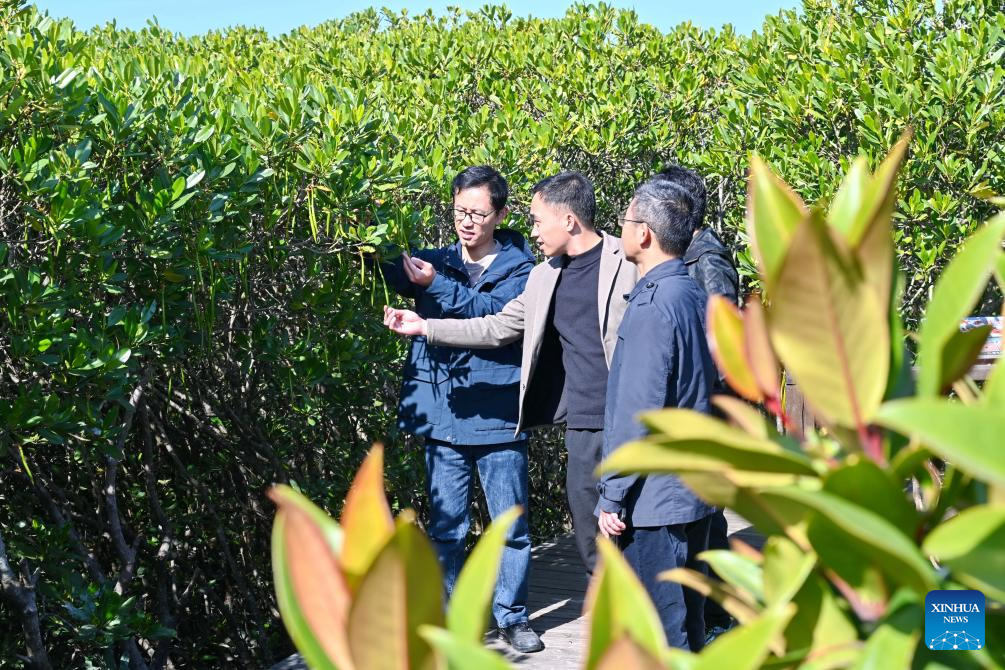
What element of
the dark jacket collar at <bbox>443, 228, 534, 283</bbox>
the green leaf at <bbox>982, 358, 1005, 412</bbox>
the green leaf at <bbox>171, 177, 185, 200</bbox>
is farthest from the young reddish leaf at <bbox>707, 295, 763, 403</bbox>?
the dark jacket collar at <bbox>443, 228, 534, 283</bbox>

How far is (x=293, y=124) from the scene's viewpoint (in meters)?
3.87

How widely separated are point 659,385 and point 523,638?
5.43ft

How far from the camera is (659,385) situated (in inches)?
131

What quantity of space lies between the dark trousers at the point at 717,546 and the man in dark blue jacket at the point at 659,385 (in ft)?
2.95

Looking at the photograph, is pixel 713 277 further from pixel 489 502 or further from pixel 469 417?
pixel 489 502

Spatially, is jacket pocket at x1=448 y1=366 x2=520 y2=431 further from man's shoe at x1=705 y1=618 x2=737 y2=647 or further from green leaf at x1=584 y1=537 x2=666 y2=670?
green leaf at x1=584 y1=537 x2=666 y2=670

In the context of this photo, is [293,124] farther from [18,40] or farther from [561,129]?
[561,129]

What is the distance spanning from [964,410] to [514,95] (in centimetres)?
668

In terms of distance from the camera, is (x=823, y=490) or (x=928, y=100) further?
(x=928, y=100)

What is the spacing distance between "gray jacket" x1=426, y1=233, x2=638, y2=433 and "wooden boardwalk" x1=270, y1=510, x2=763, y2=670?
2.96 feet

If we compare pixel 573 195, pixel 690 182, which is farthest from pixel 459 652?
pixel 690 182

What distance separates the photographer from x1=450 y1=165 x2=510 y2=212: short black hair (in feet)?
14.7

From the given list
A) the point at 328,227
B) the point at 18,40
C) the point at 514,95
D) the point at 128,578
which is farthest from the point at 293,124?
the point at 514,95

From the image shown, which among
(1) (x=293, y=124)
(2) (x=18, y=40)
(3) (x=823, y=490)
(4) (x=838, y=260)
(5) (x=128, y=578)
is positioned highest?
(2) (x=18, y=40)
